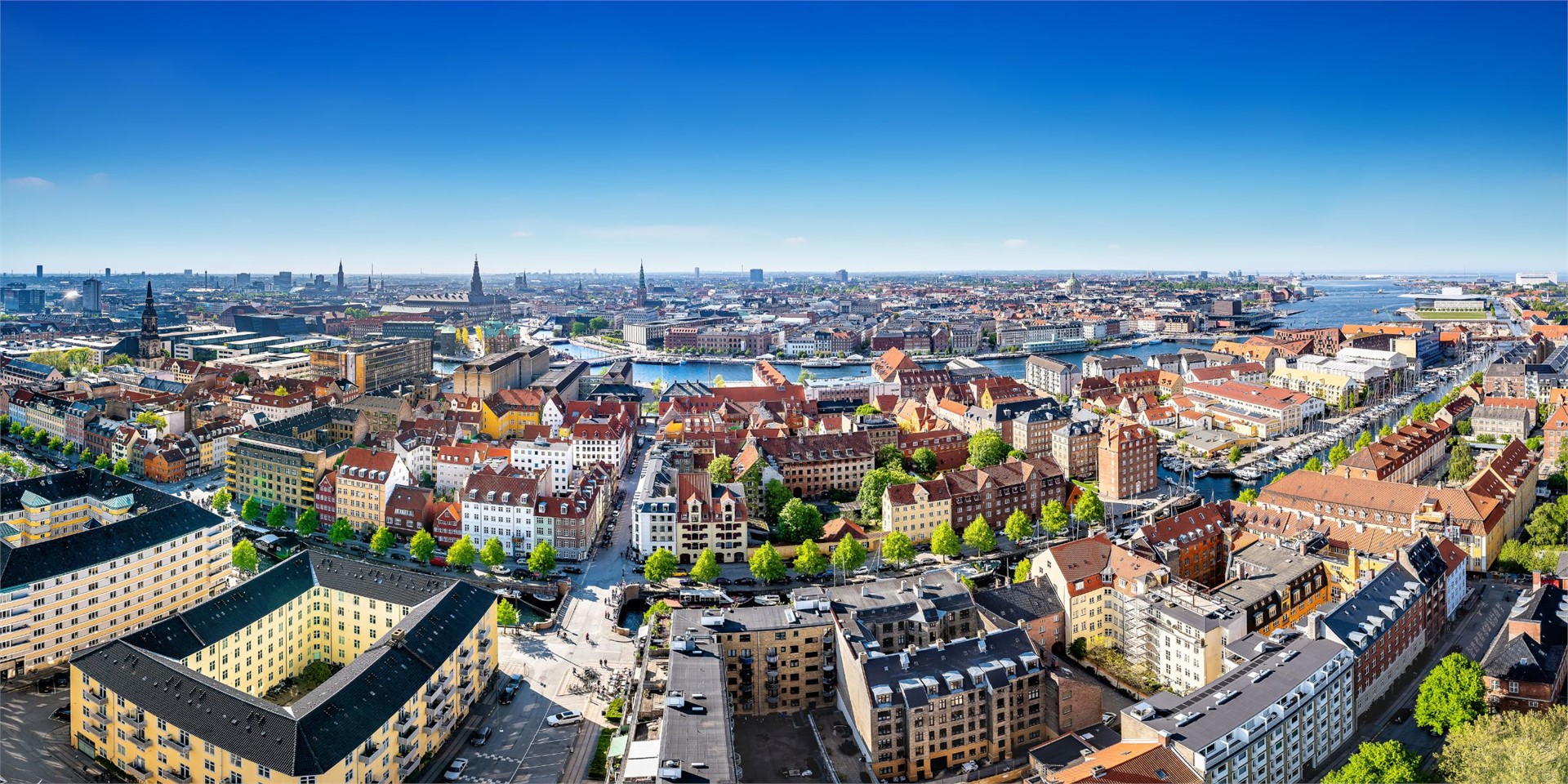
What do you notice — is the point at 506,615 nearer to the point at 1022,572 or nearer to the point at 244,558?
the point at 244,558

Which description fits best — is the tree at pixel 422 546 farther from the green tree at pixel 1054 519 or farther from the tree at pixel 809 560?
the green tree at pixel 1054 519

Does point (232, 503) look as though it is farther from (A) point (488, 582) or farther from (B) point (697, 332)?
(B) point (697, 332)

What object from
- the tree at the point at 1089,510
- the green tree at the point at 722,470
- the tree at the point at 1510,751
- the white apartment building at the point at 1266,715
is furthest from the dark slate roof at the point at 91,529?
the tree at the point at 1510,751

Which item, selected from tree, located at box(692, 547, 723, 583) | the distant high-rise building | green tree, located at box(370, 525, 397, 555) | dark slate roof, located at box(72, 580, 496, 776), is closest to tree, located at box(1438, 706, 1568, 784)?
tree, located at box(692, 547, 723, 583)

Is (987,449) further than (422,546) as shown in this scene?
Yes

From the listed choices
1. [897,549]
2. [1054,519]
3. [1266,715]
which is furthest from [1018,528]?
[1266,715]

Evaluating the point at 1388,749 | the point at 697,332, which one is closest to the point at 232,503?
the point at 1388,749

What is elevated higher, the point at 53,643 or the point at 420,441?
the point at 420,441
